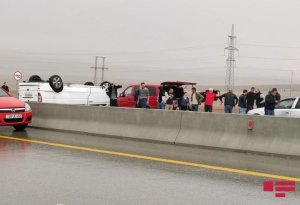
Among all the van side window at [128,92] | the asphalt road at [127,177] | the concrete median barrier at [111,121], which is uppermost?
the van side window at [128,92]

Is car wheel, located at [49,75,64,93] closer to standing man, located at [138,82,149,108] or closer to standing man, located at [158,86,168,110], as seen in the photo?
standing man, located at [138,82,149,108]

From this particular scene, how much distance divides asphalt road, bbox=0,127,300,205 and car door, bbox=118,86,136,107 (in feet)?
35.0

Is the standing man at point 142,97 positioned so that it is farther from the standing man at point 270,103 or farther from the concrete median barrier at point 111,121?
the standing man at point 270,103

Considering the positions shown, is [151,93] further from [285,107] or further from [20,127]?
[20,127]

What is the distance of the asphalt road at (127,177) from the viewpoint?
6340mm

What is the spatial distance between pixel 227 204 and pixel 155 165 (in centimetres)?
312

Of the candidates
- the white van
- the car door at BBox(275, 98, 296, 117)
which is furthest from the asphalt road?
the white van

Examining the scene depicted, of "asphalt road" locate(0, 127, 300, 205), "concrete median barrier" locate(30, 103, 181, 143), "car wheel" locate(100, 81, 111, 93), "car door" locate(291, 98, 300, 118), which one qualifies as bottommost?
"asphalt road" locate(0, 127, 300, 205)

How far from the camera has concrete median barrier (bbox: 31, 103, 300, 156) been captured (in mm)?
11109

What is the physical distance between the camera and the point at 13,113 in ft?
49.8

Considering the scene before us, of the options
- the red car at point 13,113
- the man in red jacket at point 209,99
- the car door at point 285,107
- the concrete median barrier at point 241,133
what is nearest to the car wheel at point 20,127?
the red car at point 13,113

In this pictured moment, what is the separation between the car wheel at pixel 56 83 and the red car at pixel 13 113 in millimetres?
5479

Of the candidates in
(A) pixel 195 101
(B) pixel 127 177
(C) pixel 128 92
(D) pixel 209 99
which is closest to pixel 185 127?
(B) pixel 127 177

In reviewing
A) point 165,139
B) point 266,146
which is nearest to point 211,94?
point 165,139
